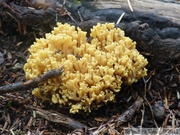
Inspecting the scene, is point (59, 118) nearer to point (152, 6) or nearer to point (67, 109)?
point (67, 109)

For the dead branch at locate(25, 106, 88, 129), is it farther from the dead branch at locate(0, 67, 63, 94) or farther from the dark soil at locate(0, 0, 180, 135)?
the dead branch at locate(0, 67, 63, 94)

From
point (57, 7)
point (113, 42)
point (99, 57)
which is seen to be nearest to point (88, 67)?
point (99, 57)

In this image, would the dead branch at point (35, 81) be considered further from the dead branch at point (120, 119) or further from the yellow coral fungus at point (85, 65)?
the dead branch at point (120, 119)

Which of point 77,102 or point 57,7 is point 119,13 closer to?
point 57,7

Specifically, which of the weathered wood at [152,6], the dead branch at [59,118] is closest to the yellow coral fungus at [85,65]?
the dead branch at [59,118]

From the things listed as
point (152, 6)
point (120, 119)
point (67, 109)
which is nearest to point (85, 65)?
point (67, 109)

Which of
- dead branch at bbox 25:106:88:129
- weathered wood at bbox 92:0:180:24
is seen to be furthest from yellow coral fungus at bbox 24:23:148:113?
weathered wood at bbox 92:0:180:24
